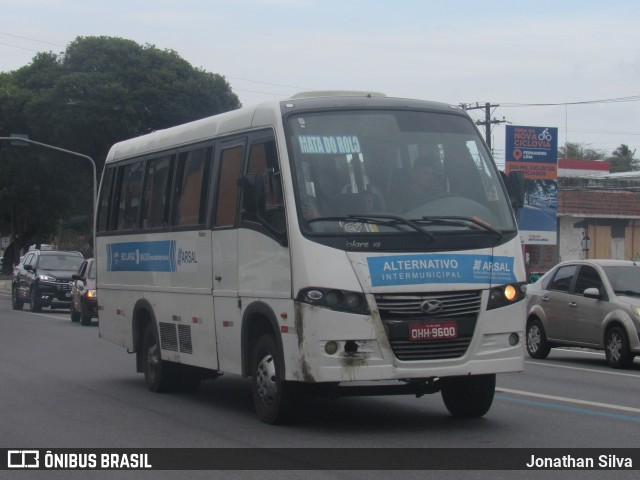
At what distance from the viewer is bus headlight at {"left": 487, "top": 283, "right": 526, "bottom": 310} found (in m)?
10.0

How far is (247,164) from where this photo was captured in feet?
36.4

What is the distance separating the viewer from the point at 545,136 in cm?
4556

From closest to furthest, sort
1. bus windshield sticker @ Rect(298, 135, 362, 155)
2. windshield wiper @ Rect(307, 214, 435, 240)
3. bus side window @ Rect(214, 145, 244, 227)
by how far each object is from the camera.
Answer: windshield wiper @ Rect(307, 214, 435, 240) < bus windshield sticker @ Rect(298, 135, 362, 155) < bus side window @ Rect(214, 145, 244, 227)

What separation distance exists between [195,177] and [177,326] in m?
1.74

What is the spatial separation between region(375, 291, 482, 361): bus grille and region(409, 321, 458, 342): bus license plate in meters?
0.04

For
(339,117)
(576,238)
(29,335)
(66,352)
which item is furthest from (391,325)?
(576,238)

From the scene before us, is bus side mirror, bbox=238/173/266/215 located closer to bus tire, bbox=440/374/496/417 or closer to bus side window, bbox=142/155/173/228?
bus tire, bbox=440/374/496/417

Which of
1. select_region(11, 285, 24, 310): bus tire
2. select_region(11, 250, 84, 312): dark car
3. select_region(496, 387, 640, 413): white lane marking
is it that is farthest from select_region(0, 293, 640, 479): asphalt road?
select_region(11, 285, 24, 310): bus tire

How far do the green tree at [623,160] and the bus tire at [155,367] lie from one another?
10922cm

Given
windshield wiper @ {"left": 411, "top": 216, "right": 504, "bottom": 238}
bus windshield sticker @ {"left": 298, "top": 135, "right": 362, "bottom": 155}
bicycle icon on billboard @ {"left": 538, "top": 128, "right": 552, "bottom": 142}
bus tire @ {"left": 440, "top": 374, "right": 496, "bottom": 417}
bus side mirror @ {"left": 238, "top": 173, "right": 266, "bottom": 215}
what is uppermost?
bicycle icon on billboard @ {"left": 538, "top": 128, "right": 552, "bottom": 142}

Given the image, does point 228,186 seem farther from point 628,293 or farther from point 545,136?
point 545,136

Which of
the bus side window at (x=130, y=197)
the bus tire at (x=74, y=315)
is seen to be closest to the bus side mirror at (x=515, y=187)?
the bus side window at (x=130, y=197)

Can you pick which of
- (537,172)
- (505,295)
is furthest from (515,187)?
(537,172)

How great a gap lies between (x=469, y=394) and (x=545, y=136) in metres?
35.9
